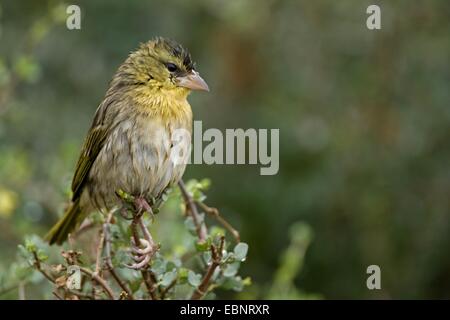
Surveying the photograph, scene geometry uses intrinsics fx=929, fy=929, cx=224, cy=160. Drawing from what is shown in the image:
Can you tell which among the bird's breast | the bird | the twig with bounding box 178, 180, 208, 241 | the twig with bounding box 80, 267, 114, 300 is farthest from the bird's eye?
the twig with bounding box 80, 267, 114, 300

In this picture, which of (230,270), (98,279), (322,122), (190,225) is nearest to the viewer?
(98,279)

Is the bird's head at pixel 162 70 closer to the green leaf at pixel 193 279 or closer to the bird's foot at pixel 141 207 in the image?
the bird's foot at pixel 141 207

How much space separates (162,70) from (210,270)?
126 centimetres

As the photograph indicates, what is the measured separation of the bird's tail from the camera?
4008 mm

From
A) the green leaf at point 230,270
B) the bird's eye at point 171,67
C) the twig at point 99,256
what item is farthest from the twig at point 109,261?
the bird's eye at point 171,67

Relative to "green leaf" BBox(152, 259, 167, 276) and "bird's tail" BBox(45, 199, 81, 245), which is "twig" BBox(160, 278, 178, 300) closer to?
"green leaf" BBox(152, 259, 167, 276)

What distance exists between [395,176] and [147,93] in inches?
98.9

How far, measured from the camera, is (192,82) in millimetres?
3814

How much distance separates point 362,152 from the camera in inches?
241

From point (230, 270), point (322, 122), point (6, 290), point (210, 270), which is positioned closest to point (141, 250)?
point (210, 270)

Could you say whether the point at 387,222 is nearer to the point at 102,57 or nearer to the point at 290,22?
the point at 290,22

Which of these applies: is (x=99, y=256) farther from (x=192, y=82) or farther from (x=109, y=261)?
(x=192, y=82)

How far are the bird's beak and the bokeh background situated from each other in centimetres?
171
